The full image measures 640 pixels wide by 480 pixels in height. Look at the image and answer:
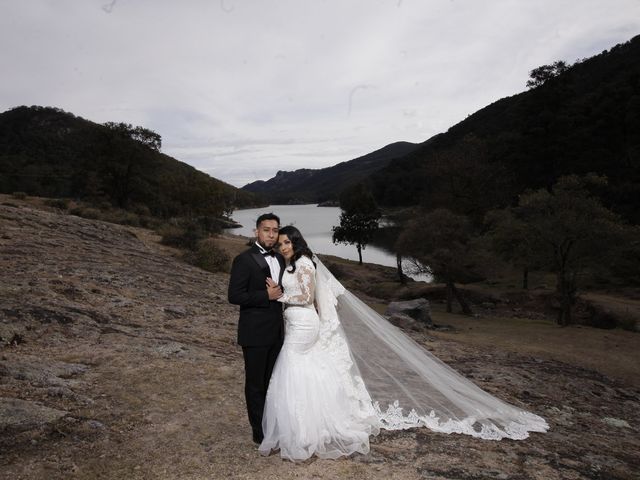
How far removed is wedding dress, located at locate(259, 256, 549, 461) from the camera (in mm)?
4699

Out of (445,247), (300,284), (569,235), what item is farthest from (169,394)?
(445,247)

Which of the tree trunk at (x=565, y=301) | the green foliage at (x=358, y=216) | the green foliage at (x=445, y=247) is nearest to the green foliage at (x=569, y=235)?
the tree trunk at (x=565, y=301)

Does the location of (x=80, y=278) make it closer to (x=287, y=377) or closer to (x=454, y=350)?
(x=287, y=377)

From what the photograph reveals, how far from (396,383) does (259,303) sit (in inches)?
108

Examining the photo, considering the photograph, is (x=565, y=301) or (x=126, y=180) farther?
(x=126, y=180)

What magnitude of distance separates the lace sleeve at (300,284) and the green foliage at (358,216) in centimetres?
5165

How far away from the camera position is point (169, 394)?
258 inches

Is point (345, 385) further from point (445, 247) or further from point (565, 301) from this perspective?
point (445, 247)

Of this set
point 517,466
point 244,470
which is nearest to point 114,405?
point 244,470

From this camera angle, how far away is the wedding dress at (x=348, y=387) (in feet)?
15.4

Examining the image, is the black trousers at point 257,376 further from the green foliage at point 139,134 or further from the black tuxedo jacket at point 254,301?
the green foliage at point 139,134

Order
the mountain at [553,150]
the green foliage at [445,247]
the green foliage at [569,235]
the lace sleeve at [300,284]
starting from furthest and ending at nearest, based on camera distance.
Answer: the mountain at [553,150]
the green foliage at [445,247]
the green foliage at [569,235]
the lace sleeve at [300,284]

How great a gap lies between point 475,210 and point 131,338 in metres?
45.1

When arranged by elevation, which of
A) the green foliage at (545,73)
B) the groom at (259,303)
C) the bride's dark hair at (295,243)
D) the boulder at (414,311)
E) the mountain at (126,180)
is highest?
the green foliage at (545,73)
